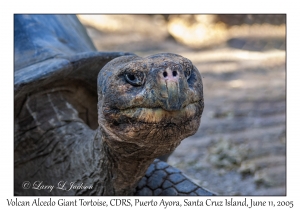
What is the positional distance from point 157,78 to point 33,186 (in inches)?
62.0

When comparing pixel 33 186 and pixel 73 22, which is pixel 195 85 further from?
pixel 73 22

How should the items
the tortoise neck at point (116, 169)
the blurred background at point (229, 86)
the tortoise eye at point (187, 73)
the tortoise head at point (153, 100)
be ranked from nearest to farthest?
the tortoise head at point (153, 100), the tortoise eye at point (187, 73), the tortoise neck at point (116, 169), the blurred background at point (229, 86)

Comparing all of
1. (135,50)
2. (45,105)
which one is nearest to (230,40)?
(135,50)

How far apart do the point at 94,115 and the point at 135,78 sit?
5.44 ft

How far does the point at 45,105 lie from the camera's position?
3.22 meters

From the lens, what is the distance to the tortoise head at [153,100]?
186 centimetres

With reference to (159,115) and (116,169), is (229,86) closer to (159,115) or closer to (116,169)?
(116,169)

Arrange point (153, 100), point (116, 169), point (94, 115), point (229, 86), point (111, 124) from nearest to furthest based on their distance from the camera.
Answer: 1. point (153, 100)
2. point (111, 124)
3. point (116, 169)
4. point (94, 115)
5. point (229, 86)

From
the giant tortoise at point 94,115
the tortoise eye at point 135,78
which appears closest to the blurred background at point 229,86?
the giant tortoise at point 94,115

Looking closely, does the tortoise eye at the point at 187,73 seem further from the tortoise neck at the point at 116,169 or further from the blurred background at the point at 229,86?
the blurred background at the point at 229,86

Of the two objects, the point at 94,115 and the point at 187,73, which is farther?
the point at 94,115

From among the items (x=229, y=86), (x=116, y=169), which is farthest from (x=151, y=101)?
(x=229, y=86)

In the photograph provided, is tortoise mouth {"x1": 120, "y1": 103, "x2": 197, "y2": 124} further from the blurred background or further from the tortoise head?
the blurred background

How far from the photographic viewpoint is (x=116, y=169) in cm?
258
